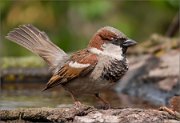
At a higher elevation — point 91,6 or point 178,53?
point 91,6

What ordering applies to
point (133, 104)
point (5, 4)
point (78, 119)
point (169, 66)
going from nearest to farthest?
point (78, 119), point (133, 104), point (169, 66), point (5, 4)

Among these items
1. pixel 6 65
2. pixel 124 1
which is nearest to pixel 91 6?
pixel 124 1

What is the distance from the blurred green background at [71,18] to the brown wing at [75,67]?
4.67 metres

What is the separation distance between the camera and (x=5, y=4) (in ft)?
35.6

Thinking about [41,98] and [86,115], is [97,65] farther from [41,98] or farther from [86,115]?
[41,98]

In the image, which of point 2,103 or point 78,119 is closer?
point 78,119

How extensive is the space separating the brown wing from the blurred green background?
4.67m

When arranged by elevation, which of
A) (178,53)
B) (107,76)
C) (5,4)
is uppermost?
(5,4)

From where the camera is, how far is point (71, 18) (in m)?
11.5

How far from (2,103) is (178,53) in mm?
2801

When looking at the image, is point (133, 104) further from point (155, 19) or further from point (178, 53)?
point (155, 19)

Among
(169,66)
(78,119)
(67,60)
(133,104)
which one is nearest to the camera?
(78,119)

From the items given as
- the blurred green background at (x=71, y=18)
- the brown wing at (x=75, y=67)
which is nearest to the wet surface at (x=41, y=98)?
the brown wing at (x=75, y=67)

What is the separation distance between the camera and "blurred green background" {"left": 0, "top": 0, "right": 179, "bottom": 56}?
35.9ft
